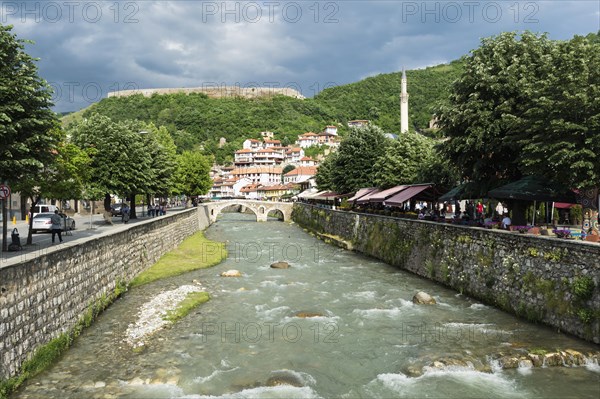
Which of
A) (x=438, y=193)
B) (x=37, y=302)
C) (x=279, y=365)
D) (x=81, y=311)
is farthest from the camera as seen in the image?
(x=438, y=193)

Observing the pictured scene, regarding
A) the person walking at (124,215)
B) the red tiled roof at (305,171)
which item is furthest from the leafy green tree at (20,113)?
the red tiled roof at (305,171)

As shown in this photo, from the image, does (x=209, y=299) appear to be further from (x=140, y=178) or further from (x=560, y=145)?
(x=140, y=178)

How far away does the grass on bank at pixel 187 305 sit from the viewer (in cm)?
2083

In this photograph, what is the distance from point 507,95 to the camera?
84.8 ft

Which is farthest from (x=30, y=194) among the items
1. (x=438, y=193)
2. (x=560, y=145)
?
(x=438, y=193)

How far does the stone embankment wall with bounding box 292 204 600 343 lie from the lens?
53.1 feet

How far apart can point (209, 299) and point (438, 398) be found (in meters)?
14.8

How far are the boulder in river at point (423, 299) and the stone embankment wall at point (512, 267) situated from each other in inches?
94.7

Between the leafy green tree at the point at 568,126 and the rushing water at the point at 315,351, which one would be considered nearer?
the rushing water at the point at 315,351

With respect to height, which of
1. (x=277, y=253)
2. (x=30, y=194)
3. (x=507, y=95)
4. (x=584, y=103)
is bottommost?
(x=277, y=253)

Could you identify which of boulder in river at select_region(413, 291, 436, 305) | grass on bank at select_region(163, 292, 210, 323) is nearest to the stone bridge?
grass on bank at select_region(163, 292, 210, 323)

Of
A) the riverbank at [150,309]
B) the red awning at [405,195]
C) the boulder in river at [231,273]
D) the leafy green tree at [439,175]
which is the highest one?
the leafy green tree at [439,175]

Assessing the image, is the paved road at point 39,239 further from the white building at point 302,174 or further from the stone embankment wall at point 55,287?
the white building at point 302,174

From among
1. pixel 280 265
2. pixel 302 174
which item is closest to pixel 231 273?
pixel 280 265
